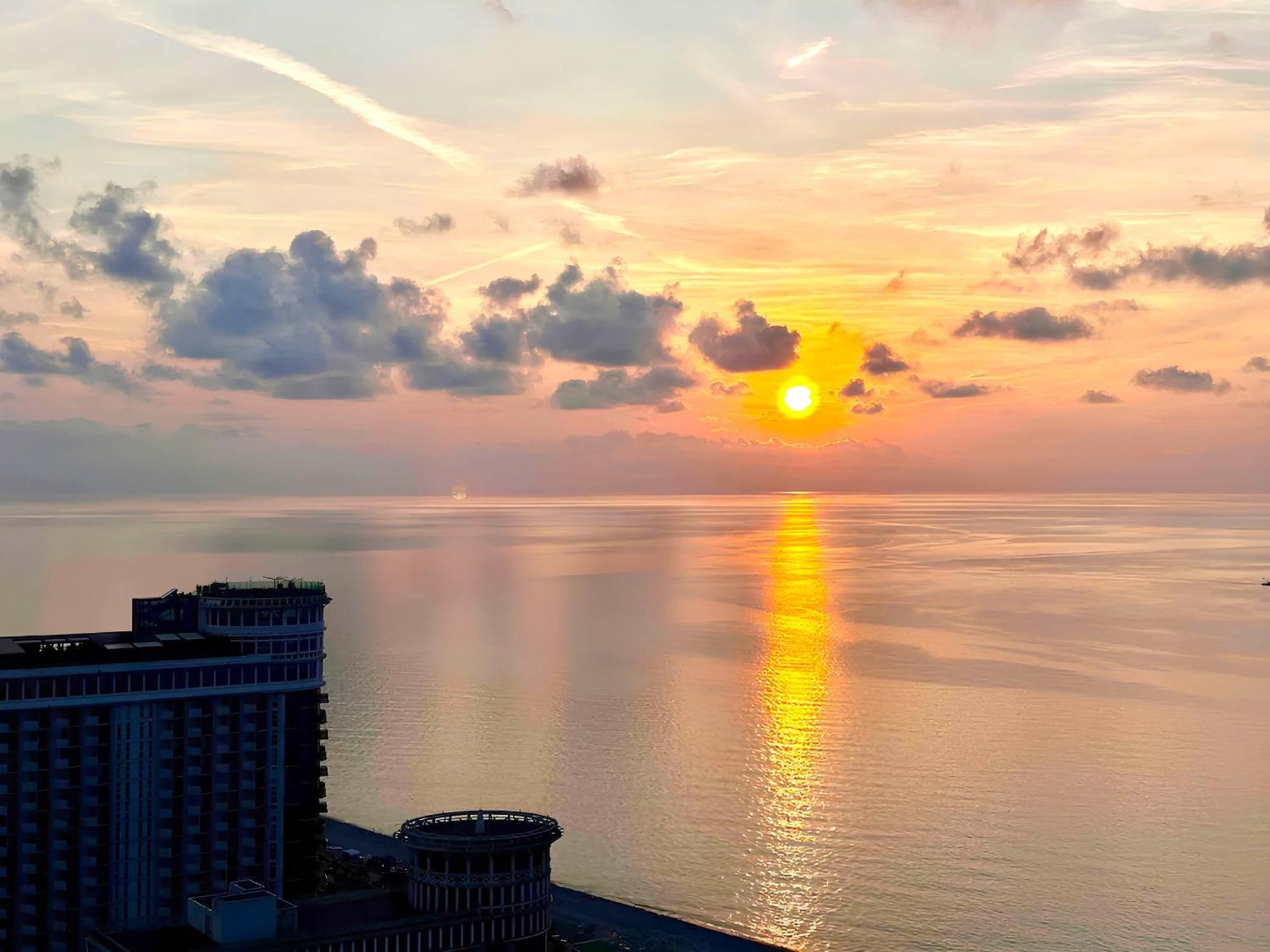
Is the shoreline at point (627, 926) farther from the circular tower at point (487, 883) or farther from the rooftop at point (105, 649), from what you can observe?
the rooftop at point (105, 649)

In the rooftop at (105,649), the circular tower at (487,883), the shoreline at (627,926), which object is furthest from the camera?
the shoreline at (627,926)

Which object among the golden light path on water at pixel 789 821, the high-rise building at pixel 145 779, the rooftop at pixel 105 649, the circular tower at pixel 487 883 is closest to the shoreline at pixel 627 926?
the golden light path on water at pixel 789 821

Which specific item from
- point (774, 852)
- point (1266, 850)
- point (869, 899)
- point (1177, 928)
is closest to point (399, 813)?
point (774, 852)

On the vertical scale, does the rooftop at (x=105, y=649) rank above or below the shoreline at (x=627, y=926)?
above

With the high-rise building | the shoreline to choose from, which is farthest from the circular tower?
the high-rise building

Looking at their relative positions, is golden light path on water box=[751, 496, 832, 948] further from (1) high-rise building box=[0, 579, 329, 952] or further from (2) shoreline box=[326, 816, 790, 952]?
(1) high-rise building box=[0, 579, 329, 952]

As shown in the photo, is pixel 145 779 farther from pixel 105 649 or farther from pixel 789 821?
pixel 789 821

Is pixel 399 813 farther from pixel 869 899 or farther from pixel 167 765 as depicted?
pixel 869 899
